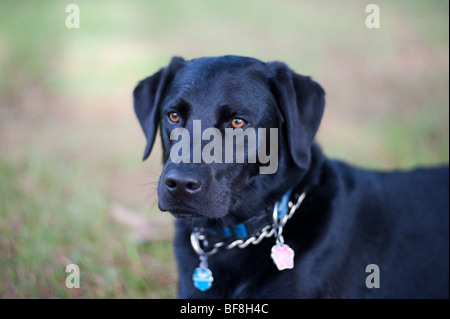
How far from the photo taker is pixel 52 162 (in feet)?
16.1

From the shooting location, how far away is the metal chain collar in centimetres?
267

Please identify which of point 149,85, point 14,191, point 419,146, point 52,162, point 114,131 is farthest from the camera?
point 114,131

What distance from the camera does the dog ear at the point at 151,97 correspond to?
9.75 feet

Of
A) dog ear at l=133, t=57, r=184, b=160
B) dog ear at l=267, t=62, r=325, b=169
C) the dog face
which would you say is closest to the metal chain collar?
the dog face

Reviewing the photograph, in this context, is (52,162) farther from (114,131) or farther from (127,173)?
(114,131)

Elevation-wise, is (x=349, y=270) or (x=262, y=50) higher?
(x=262, y=50)

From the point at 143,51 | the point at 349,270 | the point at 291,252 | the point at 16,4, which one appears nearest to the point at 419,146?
the point at 349,270

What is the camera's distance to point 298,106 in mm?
2719

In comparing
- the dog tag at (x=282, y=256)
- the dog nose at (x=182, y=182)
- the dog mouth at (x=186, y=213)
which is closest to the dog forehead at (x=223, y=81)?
the dog nose at (x=182, y=182)

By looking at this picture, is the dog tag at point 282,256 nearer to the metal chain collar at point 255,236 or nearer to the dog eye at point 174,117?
the metal chain collar at point 255,236

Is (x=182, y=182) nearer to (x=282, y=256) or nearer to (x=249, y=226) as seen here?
(x=249, y=226)

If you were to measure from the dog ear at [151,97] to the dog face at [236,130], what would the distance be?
3.1 inches

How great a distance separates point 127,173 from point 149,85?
2.25m

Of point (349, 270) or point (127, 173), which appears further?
point (127, 173)
